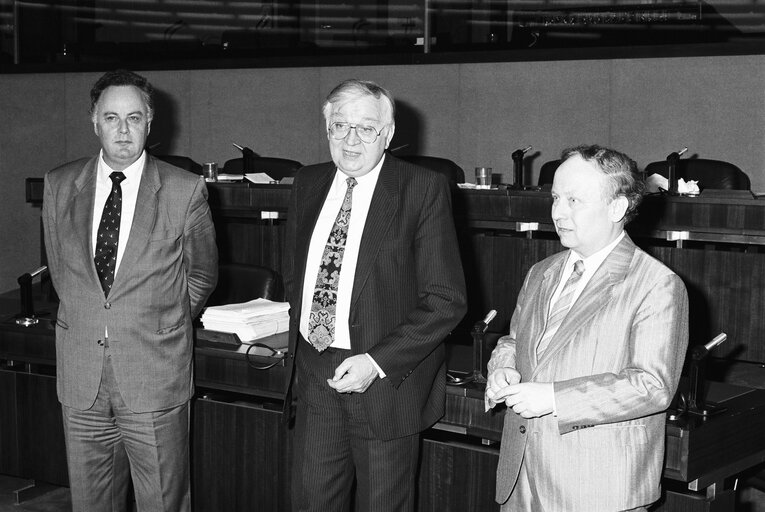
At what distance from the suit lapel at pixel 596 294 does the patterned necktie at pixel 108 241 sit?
49.8 inches

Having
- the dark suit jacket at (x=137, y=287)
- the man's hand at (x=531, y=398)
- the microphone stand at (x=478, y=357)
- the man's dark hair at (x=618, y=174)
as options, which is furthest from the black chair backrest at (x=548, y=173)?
the man's hand at (x=531, y=398)

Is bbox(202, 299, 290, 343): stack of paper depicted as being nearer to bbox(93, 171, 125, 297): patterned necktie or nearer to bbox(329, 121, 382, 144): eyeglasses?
bbox(93, 171, 125, 297): patterned necktie

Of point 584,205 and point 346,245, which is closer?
point 584,205

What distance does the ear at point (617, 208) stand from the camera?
1.92 meters

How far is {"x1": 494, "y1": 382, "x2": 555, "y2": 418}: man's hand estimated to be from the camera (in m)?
1.89

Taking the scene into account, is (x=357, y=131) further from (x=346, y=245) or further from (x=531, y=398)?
(x=531, y=398)

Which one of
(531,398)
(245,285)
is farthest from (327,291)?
(245,285)

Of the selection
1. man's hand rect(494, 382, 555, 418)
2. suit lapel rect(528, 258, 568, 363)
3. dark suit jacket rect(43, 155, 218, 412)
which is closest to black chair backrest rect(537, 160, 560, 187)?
dark suit jacket rect(43, 155, 218, 412)

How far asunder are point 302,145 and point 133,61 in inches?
68.2

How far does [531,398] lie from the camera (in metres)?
1.90

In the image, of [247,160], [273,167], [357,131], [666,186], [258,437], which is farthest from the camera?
[273,167]

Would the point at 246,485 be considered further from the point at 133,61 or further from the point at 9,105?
the point at 9,105

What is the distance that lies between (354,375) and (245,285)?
1.39 metres

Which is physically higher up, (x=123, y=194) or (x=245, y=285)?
(x=123, y=194)
